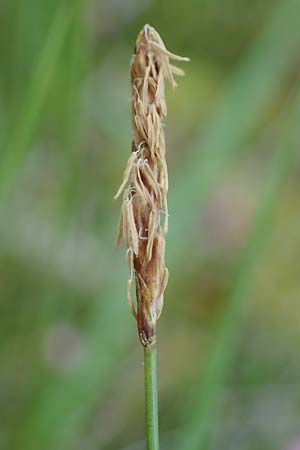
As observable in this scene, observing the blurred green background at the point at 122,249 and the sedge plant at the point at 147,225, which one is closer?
the sedge plant at the point at 147,225

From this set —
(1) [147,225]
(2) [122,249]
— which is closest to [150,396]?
(1) [147,225]

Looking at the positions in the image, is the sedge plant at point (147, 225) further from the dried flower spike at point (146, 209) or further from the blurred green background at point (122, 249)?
the blurred green background at point (122, 249)

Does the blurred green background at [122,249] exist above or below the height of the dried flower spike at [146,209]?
above

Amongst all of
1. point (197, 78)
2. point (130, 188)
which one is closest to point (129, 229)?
point (130, 188)

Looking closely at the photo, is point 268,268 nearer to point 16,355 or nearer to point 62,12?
point 16,355

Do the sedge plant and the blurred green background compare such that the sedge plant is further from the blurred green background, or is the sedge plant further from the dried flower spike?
the blurred green background

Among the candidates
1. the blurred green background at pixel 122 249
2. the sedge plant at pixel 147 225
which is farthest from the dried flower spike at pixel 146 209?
the blurred green background at pixel 122 249

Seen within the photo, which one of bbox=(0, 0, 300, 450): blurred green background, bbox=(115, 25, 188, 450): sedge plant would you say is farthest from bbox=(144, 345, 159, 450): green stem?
bbox=(0, 0, 300, 450): blurred green background

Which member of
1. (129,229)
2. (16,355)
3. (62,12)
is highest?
(62,12)
